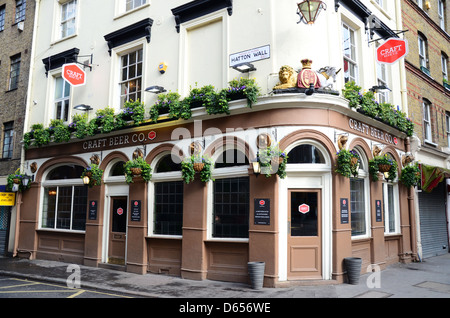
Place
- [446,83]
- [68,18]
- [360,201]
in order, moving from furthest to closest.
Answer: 1. [446,83]
2. [68,18]
3. [360,201]

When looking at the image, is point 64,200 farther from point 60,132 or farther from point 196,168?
point 196,168

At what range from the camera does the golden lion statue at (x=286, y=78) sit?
988cm

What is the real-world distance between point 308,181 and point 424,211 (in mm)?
8292

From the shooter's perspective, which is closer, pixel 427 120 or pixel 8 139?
pixel 427 120

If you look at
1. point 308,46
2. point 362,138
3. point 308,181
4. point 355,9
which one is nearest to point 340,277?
point 308,181

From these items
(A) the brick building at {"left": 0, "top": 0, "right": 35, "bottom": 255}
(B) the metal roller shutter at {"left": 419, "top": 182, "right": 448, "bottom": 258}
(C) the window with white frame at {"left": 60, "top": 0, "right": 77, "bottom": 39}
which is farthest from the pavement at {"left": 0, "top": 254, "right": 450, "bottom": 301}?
(C) the window with white frame at {"left": 60, "top": 0, "right": 77, "bottom": 39}

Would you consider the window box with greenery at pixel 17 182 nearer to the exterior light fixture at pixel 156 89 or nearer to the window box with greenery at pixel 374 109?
the exterior light fixture at pixel 156 89

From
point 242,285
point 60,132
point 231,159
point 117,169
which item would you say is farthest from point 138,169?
point 242,285

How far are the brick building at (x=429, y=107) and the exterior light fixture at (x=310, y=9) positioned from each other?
755cm

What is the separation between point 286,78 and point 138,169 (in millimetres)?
5319

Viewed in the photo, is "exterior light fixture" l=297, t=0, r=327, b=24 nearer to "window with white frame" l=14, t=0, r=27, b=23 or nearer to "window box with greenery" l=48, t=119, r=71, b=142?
"window box with greenery" l=48, t=119, r=71, b=142

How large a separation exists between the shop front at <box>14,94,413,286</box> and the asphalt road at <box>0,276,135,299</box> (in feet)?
7.77

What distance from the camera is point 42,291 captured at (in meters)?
9.57
